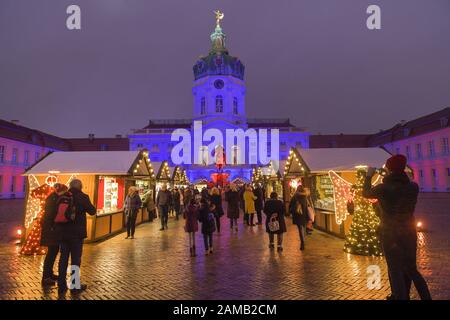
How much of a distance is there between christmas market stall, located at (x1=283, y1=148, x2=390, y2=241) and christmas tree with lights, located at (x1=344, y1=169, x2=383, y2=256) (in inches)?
24.3

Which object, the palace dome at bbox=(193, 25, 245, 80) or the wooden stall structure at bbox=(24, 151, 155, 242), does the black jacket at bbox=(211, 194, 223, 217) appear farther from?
the palace dome at bbox=(193, 25, 245, 80)

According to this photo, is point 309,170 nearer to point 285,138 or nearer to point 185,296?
point 185,296

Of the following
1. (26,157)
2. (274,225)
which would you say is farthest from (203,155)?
(274,225)

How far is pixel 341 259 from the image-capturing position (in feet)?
24.1

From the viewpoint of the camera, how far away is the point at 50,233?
537 cm

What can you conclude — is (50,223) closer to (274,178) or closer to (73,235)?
(73,235)

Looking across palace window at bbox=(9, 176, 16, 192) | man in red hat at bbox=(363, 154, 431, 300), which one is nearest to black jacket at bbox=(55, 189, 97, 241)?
man in red hat at bbox=(363, 154, 431, 300)

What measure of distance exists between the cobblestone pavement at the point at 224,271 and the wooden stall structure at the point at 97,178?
102 cm

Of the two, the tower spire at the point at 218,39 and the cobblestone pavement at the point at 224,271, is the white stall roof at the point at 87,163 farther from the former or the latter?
the tower spire at the point at 218,39

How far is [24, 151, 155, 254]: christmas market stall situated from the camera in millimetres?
9398

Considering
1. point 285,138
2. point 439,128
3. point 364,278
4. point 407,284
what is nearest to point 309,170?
point 364,278

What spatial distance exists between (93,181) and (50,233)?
4945mm

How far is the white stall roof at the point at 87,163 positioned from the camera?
10117mm
